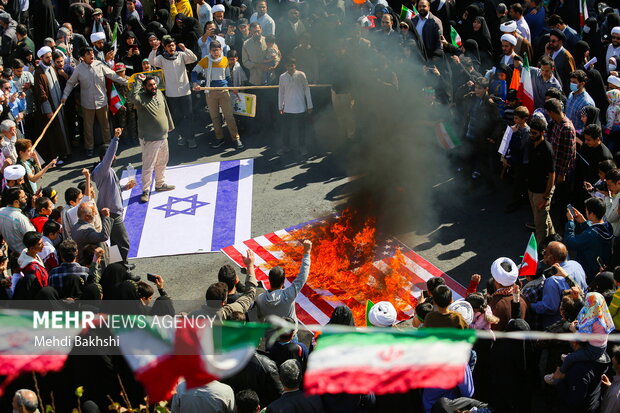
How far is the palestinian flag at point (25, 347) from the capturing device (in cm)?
500

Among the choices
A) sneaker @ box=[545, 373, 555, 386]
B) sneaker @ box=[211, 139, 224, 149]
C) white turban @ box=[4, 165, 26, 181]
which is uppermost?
white turban @ box=[4, 165, 26, 181]

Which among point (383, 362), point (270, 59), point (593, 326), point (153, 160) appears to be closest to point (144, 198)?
point (153, 160)

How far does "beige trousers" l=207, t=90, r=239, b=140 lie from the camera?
12742 millimetres

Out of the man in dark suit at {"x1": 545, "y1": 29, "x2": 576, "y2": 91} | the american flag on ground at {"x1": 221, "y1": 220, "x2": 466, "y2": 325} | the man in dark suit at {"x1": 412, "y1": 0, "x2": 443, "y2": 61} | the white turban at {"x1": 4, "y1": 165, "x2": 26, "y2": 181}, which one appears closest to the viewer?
the american flag on ground at {"x1": 221, "y1": 220, "x2": 466, "y2": 325}

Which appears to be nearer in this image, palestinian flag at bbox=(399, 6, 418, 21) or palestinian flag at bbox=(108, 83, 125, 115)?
palestinian flag at bbox=(108, 83, 125, 115)

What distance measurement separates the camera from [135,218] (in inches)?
423

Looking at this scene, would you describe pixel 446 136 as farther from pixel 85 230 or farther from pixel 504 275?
pixel 85 230

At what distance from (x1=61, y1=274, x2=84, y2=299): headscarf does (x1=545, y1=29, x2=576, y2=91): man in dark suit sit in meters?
7.88

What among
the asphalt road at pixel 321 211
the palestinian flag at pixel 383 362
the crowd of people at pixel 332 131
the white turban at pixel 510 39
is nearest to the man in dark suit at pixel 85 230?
the crowd of people at pixel 332 131

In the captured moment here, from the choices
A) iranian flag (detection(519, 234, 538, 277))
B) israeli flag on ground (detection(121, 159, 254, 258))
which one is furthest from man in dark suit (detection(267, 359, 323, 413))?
israeli flag on ground (detection(121, 159, 254, 258))

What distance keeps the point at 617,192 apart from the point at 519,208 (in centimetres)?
252

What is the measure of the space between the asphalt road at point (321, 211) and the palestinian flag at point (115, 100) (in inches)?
32.5

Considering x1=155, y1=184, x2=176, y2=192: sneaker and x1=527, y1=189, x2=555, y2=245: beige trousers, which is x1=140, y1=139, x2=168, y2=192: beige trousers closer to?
x1=155, y1=184, x2=176, y2=192: sneaker

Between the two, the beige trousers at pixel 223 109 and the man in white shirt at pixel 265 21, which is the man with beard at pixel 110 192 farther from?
the man in white shirt at pixel 265 21
